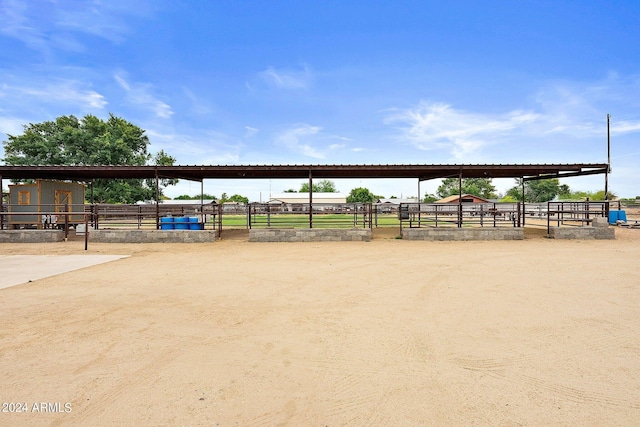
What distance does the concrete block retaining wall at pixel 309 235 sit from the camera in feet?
44.2

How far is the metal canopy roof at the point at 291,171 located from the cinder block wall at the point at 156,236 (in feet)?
8.69

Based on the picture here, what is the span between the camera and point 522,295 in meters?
5.33

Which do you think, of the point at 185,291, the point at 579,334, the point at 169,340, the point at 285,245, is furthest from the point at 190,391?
the point at 285,245

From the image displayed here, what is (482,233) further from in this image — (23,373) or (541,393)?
(23,373)

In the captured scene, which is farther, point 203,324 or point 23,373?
point 203,324

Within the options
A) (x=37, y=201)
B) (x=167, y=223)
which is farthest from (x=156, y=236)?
(x=37, y=201)

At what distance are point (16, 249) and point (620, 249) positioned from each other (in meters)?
20.8

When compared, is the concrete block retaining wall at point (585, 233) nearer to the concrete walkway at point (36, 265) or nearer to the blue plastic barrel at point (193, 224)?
the blue plastic barrel at point (193, 224)

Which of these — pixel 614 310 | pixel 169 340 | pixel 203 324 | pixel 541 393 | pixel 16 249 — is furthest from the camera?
pixel 16 249

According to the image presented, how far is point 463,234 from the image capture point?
542 inches

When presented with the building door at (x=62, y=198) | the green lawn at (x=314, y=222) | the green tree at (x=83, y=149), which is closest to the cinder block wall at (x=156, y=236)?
the green lawn at (x=314, y=222)

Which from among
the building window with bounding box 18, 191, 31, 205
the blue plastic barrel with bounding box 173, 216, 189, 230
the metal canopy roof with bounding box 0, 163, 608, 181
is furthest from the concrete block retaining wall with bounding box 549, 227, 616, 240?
the building window with bounding box 18, 191, 31, 205

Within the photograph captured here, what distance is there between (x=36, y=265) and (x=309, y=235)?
859cm

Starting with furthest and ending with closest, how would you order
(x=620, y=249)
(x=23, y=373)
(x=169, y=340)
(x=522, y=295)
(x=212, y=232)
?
(x=212, y=232)
(x=620, y=249)
(x=522, y=295)
(x=169, y=340)
(x=23, y=373)
